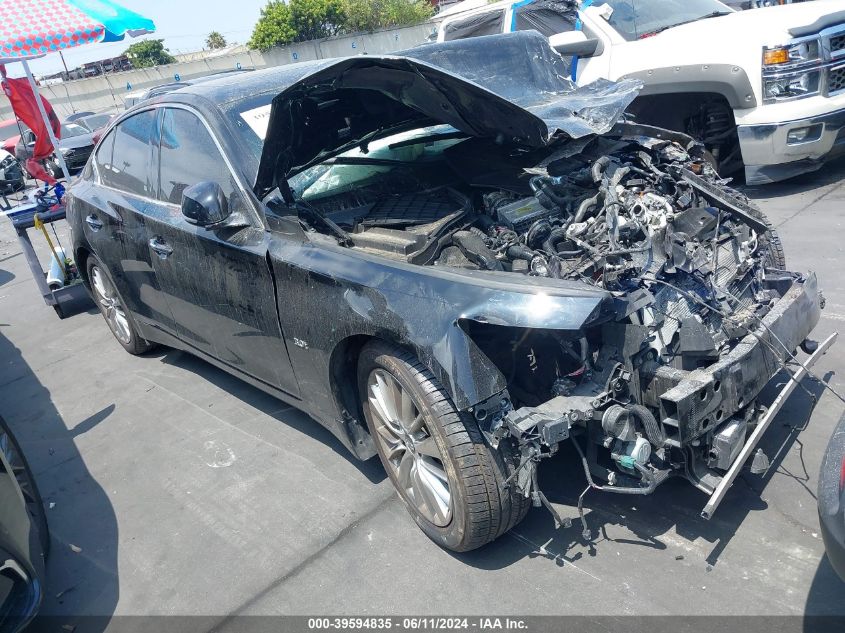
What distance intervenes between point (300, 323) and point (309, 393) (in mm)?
376

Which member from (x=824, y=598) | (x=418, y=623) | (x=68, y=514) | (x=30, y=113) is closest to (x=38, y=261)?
(x=30, y=113)

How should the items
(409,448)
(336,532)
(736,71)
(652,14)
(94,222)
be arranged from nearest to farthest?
(409,448) < (336,532) < (94,222) < (736,71) < (652,14)

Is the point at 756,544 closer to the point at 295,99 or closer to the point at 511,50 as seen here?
the point at 295,99

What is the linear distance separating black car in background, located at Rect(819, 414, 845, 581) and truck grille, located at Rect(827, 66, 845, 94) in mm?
5168

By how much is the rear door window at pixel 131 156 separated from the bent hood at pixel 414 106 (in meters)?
1.25

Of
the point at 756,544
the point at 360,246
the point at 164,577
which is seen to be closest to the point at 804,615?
the point at 756,544

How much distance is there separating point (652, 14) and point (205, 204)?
5.68 metres

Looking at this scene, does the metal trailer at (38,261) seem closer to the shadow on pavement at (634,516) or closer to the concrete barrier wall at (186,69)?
the shadow on pavement at (634,516)

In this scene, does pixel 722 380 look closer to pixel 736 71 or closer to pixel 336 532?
pixel 336 532

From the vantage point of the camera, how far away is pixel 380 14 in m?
48.2

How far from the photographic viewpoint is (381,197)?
11.5 ft

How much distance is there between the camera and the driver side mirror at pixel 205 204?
3.09m

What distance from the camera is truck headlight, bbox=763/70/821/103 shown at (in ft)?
19.0

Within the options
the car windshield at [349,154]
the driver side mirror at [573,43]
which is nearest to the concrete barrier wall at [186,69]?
the driver side mirror at [573,43]
